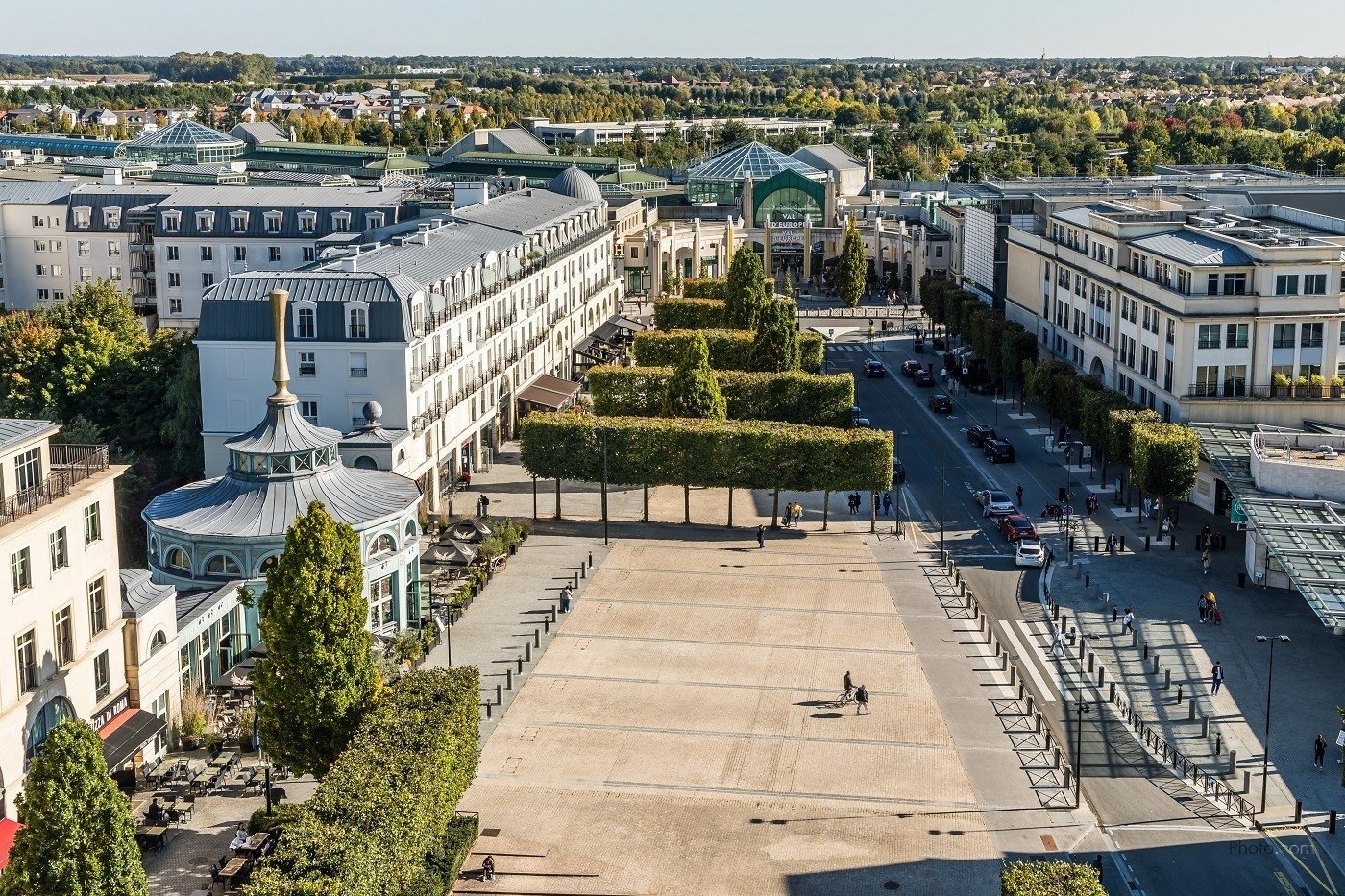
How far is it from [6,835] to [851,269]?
122 metres

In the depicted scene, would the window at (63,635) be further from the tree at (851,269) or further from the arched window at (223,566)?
the tree at (851,269)

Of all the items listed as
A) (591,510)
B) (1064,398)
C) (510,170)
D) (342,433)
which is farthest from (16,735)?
(510,170)

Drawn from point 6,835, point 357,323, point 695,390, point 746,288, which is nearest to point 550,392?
point 746,288

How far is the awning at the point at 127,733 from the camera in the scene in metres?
52.2

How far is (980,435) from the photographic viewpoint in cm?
10506

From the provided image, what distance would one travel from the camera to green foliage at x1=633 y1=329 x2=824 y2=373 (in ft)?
370

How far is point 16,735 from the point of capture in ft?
158

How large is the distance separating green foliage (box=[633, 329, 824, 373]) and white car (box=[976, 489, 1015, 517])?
24116 mm

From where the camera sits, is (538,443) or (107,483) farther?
(538,443)

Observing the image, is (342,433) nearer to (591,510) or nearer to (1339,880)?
(591,510)

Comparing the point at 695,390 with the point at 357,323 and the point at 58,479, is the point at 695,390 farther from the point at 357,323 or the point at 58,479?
the point at 58,479

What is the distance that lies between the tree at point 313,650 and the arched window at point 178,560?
16777 mm

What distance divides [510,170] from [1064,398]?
326 ft

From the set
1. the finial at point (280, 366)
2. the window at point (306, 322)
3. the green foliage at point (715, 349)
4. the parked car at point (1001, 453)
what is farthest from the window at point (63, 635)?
the green foliage at point (715, 349)
